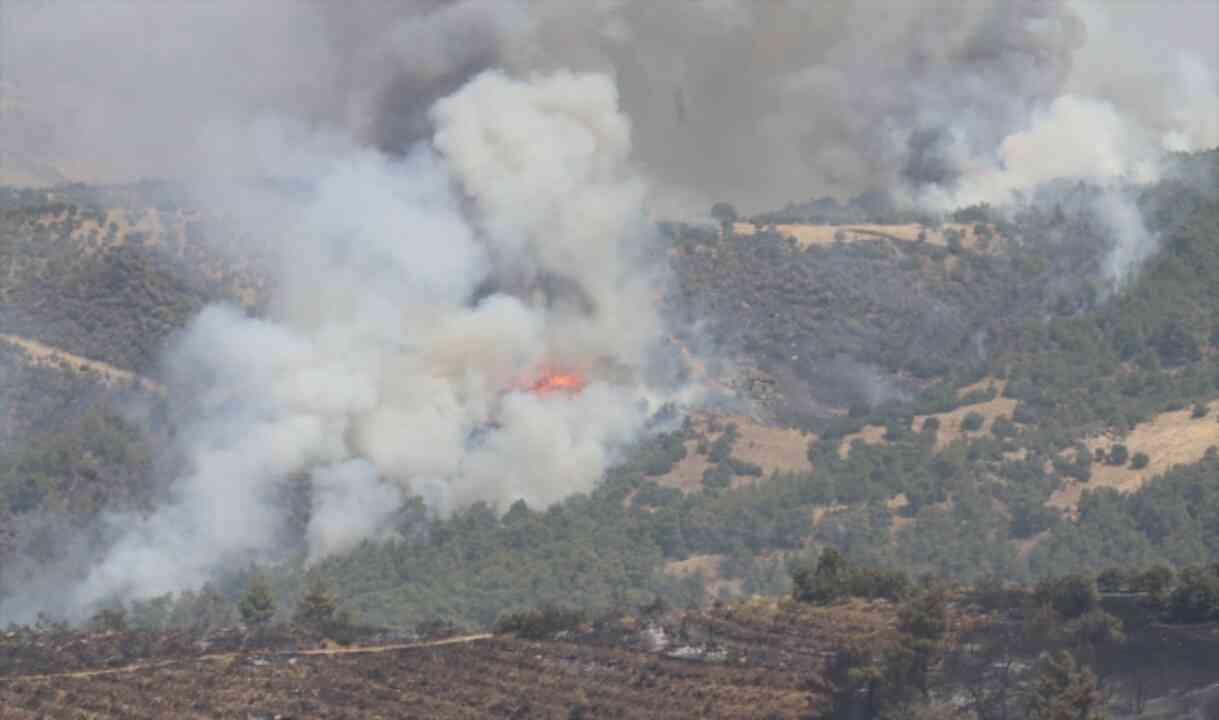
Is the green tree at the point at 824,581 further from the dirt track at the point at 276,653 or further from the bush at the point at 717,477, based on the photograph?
the bush at the point at 717,477

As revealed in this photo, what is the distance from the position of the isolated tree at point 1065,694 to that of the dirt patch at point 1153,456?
83.8m

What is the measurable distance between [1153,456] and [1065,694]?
96320 millimetres

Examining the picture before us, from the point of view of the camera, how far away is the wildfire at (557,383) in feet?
636

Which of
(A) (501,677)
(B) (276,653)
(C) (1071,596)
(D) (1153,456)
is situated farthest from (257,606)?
(D) (1153,456)

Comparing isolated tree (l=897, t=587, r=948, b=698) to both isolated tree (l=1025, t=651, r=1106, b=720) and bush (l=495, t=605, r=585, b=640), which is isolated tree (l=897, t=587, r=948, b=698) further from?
bush (l=495, t=605, r=585, b=640)

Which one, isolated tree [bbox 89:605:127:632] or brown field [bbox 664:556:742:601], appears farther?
brown field [bbox 664:556:742:601]

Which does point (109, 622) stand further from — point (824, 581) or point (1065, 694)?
point (1065, 694)

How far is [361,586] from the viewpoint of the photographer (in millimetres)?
171375

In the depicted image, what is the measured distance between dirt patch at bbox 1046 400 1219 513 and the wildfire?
1234 inches

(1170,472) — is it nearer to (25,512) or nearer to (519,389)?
(519,389)

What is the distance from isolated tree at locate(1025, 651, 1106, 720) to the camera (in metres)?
99.6

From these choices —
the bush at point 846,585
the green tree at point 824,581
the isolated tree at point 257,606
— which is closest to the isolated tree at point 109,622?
the isolated tree at point 257,606

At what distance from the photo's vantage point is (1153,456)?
196 m

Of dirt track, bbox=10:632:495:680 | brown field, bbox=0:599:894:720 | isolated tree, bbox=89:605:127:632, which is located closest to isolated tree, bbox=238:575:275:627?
isolated tree, bbox=89:605:127:632
